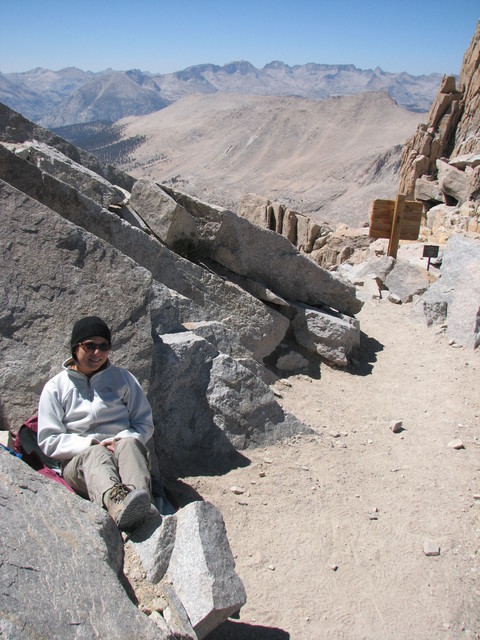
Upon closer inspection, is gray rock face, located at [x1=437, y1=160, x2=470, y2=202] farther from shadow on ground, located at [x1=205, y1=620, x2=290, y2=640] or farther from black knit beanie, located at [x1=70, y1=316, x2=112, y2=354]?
shadow on ground, located at [x1=205, y1=620, x2=290, y2=640]

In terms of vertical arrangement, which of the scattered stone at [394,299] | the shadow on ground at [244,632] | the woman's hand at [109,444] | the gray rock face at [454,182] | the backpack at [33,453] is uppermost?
the gray rock face at [454,182]

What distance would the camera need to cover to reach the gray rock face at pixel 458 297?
7.19 metres

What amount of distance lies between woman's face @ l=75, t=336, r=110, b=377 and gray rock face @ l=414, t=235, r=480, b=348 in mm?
5460

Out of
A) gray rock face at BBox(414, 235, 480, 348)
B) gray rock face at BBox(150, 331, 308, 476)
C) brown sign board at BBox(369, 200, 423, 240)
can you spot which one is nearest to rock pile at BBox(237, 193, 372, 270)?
brown sign board at BBox(369, 200, 423, 240)

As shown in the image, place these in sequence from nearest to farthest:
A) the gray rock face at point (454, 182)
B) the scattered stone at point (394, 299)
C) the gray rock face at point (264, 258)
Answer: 1. the gray rock face at point (264, 258)
2. the scattered stone at point (394, 299)
3. the gray rock face at point (454, 182)

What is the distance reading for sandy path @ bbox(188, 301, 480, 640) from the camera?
316 centimetres

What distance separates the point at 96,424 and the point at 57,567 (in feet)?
3.39

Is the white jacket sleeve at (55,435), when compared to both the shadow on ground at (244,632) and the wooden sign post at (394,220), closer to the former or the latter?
the shadow on ground at (244,632)

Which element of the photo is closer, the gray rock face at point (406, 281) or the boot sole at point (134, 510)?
the boot sole at point (134, 510)

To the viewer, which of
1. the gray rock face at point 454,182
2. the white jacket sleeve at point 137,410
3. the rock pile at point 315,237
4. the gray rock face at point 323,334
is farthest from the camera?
the gray rock face at point 454,182

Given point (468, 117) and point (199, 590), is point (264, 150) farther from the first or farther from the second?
point (199, 590)

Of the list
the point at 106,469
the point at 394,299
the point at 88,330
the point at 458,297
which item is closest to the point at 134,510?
the point at 106,469

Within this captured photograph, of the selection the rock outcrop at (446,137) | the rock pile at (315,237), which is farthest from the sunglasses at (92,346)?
the rock outcrop at (446,137)

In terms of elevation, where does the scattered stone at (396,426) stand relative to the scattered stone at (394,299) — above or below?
below
